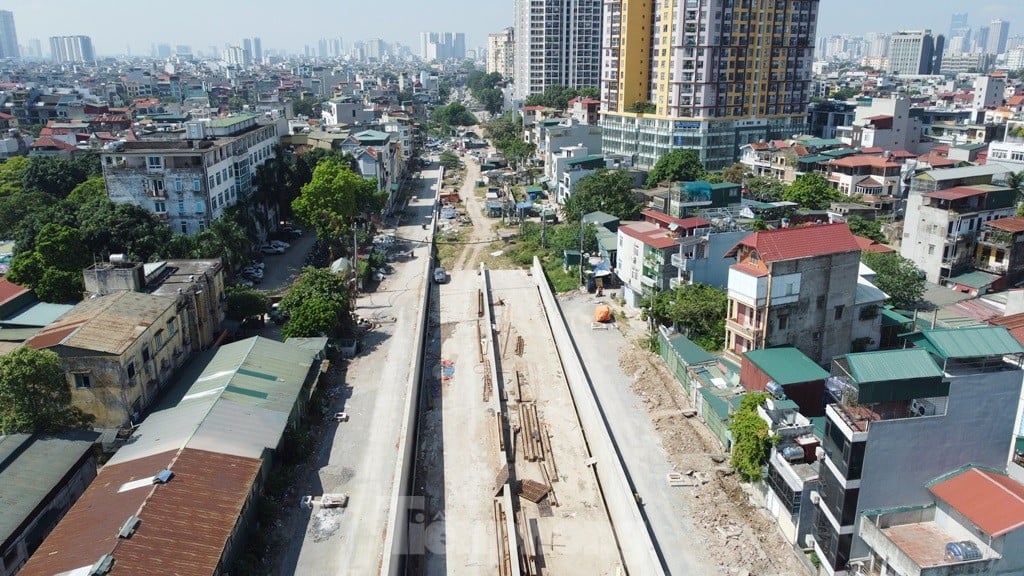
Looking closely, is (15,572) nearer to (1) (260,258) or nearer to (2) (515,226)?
(1) (260,258)

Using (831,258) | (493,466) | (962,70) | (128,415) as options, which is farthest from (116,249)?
(962,70)

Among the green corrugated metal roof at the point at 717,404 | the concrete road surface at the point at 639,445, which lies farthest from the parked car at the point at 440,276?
the green corrugated metal roof at the point at 717,404

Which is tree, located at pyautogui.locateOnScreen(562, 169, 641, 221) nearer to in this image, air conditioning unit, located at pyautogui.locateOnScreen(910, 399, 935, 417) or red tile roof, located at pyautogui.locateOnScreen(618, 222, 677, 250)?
red tile roof, located at pyautogui.locateOnScreen(618, 222, 677, 250)

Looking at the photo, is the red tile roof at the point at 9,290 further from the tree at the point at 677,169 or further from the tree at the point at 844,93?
the tree at the point at 844,93

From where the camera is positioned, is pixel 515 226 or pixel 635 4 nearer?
pixel 515 226

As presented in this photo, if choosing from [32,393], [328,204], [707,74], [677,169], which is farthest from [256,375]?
[707,74]

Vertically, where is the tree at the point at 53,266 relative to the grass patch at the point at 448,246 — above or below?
above
